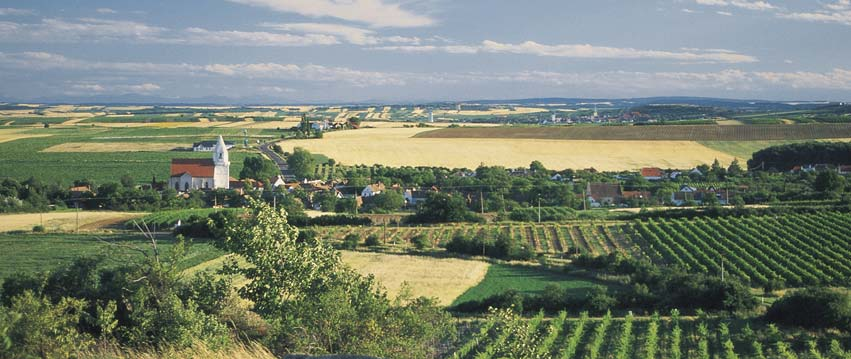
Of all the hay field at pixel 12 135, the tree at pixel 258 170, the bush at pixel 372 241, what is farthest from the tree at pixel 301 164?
the hay field at pixel 12 135

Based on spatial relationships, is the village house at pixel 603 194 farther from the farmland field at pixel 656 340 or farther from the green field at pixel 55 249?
the farmland field at pixel 656 340

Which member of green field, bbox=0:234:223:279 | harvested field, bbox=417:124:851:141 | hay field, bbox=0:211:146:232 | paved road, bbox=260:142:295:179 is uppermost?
harvested field, bbox=417:124:851:141

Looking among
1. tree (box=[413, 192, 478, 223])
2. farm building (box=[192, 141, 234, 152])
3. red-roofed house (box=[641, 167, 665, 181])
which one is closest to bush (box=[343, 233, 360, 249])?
tree (box=[413, 192, 478, 223])

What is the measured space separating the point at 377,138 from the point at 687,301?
7120 centimetres

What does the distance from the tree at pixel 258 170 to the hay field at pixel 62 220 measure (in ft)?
48.4

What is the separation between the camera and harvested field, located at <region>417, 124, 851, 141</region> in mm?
83875

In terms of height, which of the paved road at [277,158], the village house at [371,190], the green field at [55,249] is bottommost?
the green field at [55,249]

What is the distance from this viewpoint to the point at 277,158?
244 ft

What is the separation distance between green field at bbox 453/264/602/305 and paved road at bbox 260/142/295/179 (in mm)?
34686

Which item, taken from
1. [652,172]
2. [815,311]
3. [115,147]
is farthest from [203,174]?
[815,311]

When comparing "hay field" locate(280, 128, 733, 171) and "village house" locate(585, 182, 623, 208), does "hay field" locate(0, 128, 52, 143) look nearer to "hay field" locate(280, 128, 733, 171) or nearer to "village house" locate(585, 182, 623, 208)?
"hay field" locate(280, 128, 733, 171)

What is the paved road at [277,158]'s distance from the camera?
6372 centimetres

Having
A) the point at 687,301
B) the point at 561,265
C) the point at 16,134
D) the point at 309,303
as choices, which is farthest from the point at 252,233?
the point at 16,134

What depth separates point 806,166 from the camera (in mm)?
66188
